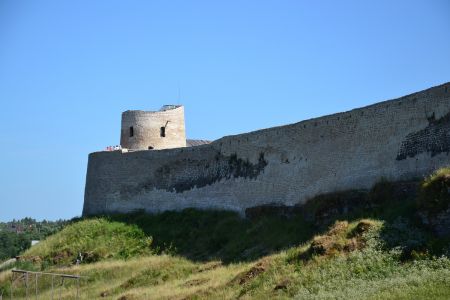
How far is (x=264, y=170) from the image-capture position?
29812 millimetres

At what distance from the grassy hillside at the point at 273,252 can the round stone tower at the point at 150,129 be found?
5.58 m

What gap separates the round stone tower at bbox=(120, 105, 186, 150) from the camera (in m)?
40.4

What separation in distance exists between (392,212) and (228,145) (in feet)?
41.2

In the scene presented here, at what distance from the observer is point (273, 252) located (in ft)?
78.6

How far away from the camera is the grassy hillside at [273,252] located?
17859 millimetres

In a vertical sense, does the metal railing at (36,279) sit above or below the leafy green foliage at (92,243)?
below

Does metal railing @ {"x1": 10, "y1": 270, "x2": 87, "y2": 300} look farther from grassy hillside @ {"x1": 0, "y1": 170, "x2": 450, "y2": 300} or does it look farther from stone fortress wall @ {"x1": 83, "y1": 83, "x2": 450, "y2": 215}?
stone fortress wall @ {"x1": 83, "y1": 83, "x2": 450, "y2": 215}

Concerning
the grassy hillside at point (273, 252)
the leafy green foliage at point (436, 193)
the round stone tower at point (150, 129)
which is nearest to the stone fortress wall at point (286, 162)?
the grassy hillside at point (273, 252)

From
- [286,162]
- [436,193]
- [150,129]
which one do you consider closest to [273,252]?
[286,162]

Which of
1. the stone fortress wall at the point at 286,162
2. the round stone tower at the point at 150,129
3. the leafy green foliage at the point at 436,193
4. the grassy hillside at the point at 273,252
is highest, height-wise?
the round stone tower at the point at 150,129

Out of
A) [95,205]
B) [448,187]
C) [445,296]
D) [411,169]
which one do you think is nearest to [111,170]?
[95,205]

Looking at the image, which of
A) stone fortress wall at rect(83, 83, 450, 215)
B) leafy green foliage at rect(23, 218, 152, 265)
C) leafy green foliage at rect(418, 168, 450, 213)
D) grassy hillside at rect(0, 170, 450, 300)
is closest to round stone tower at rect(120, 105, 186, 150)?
stone fortress wall at rect(83, 83, 450, 215)

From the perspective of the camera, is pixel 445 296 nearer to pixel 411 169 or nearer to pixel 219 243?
pixel 411 169

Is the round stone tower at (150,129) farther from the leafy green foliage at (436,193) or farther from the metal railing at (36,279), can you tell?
the leafy green foliage at (436,193)
